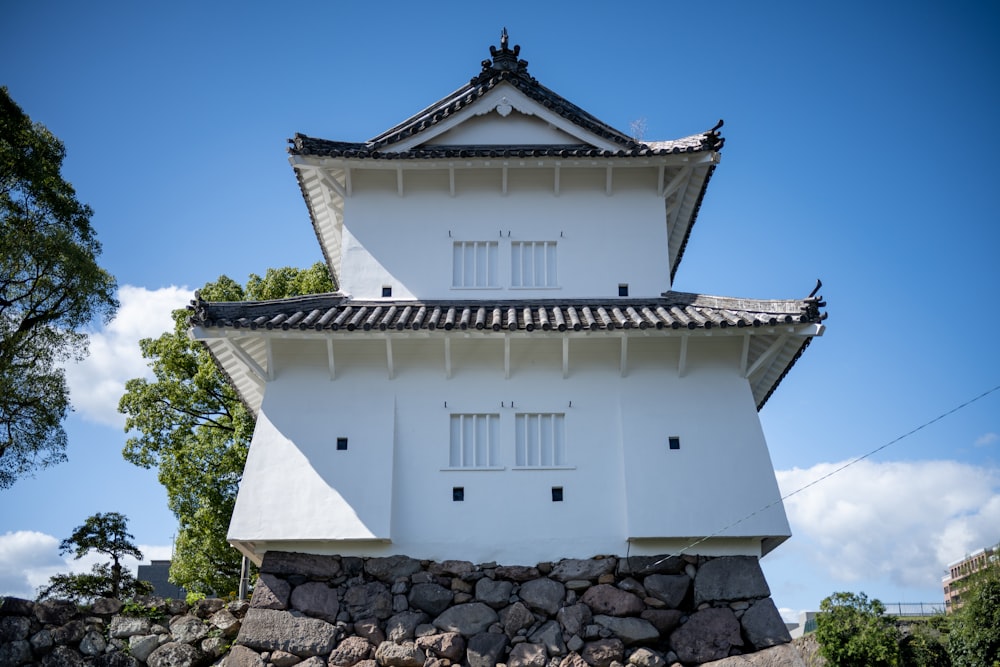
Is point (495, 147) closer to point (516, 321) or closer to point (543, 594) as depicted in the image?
point (516, 321)

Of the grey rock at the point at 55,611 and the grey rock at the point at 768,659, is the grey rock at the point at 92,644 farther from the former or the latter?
the grey rock at the point at 768,659

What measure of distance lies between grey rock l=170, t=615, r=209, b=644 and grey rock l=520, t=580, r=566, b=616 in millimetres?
5138

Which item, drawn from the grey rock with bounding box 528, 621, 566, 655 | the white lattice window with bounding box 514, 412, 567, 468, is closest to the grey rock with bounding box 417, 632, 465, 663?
the grey rock with bounding box 528, 621, 566, 655

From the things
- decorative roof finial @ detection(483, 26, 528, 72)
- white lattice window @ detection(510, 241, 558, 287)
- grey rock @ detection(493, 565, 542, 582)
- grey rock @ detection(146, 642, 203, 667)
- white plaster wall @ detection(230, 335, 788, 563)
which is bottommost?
grey rock @ detection(146, 642, 203, 667)

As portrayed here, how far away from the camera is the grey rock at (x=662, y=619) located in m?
12.6

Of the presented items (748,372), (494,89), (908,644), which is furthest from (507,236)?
(908,644)

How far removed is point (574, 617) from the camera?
1252 centimetres

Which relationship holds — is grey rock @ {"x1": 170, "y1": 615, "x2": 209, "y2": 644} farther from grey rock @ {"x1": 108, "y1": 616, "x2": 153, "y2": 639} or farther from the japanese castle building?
the japanese castle building

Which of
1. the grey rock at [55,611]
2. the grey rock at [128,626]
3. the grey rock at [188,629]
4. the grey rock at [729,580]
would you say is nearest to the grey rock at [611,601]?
the grey rock at [729,580]

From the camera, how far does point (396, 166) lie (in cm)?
1592

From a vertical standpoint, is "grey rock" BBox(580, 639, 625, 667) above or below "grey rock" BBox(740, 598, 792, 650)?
below

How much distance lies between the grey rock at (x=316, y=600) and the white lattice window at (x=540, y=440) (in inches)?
138

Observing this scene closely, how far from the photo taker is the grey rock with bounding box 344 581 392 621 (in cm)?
1267

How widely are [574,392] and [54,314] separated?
1371 centimetres
